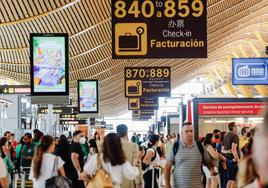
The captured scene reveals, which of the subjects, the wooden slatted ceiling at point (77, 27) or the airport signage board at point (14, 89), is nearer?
the wooden slatted ceiling at point (77, 27)

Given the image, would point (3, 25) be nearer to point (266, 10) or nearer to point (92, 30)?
point (92, 30)

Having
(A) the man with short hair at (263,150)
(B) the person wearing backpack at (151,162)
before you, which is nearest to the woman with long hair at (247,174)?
(A) the man with short hair at (263,150)

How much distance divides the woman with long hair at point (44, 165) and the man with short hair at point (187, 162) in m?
1.42

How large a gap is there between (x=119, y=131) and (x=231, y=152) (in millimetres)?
5958

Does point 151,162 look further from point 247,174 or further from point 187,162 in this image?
point 247,174

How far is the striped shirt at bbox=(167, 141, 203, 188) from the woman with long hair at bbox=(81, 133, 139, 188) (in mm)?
1036

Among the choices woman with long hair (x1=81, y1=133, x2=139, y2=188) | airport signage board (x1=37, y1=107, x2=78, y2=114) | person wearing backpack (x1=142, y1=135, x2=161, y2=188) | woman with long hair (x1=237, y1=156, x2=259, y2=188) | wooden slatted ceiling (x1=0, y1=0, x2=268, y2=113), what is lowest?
person wearing backpack (x1=142, y1=135, x2=161, y2=188)

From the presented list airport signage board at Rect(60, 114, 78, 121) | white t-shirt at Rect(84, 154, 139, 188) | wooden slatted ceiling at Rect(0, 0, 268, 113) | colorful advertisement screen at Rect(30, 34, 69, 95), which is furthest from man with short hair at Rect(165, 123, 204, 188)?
airport signage board at Rect(60, 114, 78, 121)

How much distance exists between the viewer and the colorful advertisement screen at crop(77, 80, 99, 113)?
91.9 ft

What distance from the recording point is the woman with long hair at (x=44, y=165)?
8.12 meters

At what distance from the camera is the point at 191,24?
11820 mm

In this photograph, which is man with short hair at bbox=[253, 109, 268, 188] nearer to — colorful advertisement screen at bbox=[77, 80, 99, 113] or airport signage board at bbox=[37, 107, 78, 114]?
colorful advertisement screen at bbox=[77, 80, 99, 113]

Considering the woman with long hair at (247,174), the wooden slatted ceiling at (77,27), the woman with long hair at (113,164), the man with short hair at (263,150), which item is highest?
the wooden slatted ceiling at (77,27)

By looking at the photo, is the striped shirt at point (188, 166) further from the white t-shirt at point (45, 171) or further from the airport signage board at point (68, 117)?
the airport signage board at point (68, 117)
